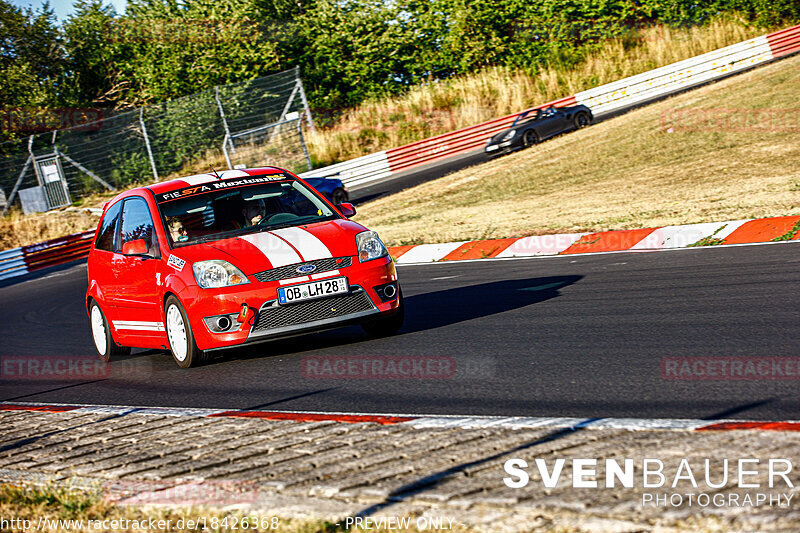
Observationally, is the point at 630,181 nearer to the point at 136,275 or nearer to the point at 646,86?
the point at 136,275

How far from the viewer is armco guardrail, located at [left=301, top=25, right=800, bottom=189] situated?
34.9m

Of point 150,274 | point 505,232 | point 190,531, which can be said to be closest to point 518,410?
point 190,531

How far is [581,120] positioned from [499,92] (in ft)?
32.8

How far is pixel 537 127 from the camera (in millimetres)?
29281

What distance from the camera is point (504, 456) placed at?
392 centimetres

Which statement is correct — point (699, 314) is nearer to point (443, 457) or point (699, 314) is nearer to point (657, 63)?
point (443, 457)

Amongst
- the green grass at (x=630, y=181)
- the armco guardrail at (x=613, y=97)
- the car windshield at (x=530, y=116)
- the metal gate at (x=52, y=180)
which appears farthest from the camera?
the armco guardrail at (x=613, y=97)

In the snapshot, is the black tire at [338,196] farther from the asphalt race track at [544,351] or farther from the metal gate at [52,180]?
the metal gate at [52,180]

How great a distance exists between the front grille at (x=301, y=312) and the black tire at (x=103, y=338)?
2.62 m

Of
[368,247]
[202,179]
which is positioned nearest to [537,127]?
[202,179]

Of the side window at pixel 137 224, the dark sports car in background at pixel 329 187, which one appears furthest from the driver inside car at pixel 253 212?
the dark sports car in background at pixel 329 187

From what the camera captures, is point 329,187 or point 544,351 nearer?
point 544,351

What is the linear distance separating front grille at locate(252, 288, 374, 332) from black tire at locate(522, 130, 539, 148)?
22.2 m

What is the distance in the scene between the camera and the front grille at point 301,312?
740 centimetres
